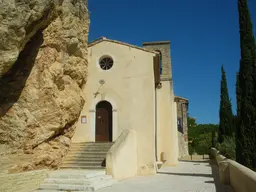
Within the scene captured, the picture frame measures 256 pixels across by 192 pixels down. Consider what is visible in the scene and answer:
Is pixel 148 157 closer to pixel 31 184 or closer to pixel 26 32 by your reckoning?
pixel 31 184

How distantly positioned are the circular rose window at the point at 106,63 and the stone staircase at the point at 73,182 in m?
6.46

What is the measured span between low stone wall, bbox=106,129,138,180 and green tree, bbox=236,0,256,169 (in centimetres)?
454

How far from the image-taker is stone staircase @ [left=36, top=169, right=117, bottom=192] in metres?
7.74

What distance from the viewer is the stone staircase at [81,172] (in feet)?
25.9

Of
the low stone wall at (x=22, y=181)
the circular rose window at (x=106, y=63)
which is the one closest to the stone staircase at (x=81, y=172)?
the low stone wall at (x=22, y=181)

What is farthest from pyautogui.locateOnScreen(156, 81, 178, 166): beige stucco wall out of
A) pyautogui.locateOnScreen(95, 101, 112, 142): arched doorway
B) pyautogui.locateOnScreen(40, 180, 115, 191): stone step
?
pyautogui.locateOnScreen(40, 180, 115, 191): stone step

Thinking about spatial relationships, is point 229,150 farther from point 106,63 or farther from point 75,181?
point 75,181

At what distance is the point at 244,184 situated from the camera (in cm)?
572

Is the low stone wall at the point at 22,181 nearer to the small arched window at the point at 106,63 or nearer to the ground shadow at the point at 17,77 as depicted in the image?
the ground shadow at the point at 17,77

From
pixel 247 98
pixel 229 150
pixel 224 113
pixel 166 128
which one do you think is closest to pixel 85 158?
pixel 166 128

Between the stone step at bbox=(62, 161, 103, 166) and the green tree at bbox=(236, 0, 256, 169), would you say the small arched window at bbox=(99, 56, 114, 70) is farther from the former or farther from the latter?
the green tree at bbox=(236, 0, 256, 169)

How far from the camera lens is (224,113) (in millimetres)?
20859

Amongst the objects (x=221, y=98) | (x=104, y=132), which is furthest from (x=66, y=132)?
(x=221, y=98)

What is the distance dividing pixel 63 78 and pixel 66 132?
2.53 metres
